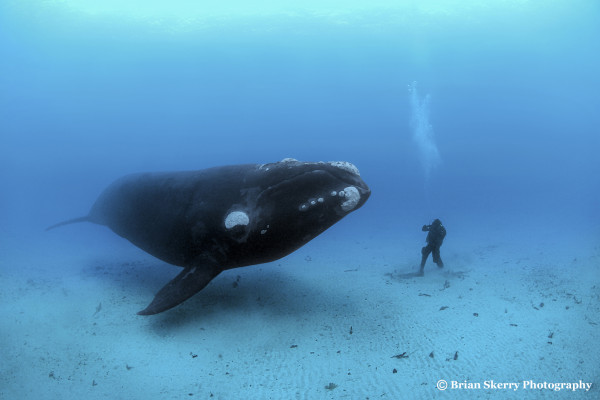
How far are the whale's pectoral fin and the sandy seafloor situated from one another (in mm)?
806

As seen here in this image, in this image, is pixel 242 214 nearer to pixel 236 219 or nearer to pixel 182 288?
pixel 236 219

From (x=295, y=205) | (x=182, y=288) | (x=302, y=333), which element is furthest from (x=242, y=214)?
(x=302, y=333)

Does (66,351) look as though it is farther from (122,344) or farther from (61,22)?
(61,22)

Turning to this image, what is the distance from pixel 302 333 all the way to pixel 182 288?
2435 mm

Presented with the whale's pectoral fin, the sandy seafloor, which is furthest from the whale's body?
the sandy seafloor

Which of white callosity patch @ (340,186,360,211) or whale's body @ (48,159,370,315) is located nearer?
white callosity patch @ (340,186,360,211)

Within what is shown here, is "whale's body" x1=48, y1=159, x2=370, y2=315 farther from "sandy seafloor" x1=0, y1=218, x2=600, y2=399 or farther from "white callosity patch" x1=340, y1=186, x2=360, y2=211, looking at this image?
"sandy seafloor" x1=0, y1=218, x2=600, y2=399

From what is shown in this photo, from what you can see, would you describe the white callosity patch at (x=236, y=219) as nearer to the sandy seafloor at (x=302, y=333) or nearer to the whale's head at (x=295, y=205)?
the whale's head at (x=295, y=205)

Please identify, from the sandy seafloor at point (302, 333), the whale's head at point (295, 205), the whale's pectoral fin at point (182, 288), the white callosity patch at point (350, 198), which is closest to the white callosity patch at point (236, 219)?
the whale's head at point (295, 205)

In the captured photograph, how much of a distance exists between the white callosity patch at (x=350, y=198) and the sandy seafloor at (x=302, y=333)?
8.01 ft

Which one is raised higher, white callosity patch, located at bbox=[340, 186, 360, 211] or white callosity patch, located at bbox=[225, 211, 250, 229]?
white callosity patch, located at bbox=[340, 186, 360, 211]

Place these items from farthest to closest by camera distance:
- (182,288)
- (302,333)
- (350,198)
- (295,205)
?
(302,333), (182,288), (295,205), (350,198)

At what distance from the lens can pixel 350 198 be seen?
5742 mm

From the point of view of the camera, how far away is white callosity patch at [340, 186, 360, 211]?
574 centimetres
